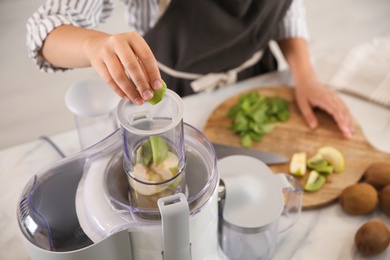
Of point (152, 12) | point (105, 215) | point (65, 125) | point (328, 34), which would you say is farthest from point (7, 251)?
point (328, 34)

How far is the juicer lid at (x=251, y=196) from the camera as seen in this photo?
700mm

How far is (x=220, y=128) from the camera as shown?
998 millimetres

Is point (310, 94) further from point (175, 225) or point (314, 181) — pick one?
point (175, 225)

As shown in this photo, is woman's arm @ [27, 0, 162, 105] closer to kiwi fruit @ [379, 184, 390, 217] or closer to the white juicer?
the white juicer

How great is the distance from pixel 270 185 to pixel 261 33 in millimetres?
435

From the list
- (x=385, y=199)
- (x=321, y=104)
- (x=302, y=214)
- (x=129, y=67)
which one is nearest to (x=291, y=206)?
(x=302, y=214)

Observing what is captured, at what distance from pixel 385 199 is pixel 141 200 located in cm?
44

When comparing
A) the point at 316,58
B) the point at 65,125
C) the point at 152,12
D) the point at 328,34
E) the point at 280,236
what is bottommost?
the point at 65,125

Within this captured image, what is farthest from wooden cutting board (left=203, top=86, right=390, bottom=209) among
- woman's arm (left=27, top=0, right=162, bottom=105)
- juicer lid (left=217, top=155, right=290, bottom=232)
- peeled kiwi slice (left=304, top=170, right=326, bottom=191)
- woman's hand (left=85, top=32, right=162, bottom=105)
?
woman's hand (left=85, top=32, right=162, bottom=105)

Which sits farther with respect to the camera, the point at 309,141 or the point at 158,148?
the point at 309,141

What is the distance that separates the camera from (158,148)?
60 cm

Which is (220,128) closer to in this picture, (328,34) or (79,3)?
(79,3)

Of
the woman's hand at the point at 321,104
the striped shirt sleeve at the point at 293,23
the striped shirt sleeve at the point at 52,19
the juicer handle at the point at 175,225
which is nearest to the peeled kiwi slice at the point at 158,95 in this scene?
the juicer handle at the point at 175,225

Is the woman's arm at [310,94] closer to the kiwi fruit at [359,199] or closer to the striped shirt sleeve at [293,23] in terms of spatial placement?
the striped shirt sleeve at [293,23]
